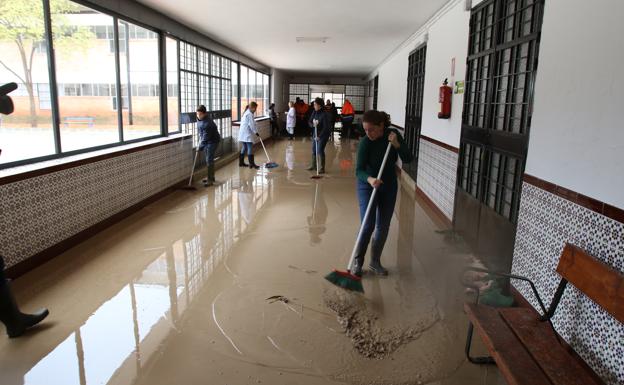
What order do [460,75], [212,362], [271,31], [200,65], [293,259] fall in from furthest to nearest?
[200,65], [271,31], [460,75], [293,259], [212,362]

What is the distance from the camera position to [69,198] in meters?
4.12

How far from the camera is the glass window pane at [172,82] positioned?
23.4 ft

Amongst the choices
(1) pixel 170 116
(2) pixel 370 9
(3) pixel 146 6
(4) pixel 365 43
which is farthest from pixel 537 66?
(4) pixel 365 43

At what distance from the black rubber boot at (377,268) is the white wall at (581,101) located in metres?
1.39

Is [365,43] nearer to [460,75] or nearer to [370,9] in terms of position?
[370,9]

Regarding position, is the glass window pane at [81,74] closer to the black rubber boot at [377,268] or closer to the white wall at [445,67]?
the black rubber boot at [377,268]

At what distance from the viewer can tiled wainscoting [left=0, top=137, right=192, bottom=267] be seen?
11.3 feet

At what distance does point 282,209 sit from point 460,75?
2738mm

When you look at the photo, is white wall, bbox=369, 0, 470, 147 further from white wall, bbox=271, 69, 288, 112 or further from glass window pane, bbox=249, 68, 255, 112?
white wall, bbox=271, 69, 288, 112

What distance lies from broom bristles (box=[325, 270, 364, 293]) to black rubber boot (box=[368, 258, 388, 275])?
1.65ft

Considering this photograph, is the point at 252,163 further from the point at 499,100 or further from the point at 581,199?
the point at 581,199

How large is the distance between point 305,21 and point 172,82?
95.2 inches

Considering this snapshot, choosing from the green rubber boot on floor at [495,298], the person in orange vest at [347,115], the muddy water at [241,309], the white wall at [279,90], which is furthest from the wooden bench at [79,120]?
the white wall at [279,90]

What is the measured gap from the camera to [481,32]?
437cm
